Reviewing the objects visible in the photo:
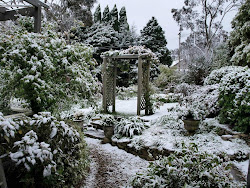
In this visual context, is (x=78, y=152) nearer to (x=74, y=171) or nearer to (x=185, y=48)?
(x=74, y=171)

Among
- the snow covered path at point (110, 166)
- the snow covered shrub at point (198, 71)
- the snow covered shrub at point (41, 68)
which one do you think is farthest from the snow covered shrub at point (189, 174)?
the snow covered shrub at point (198, 71)

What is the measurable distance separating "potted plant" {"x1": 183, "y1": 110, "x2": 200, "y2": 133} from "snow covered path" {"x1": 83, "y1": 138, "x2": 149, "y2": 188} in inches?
40.5

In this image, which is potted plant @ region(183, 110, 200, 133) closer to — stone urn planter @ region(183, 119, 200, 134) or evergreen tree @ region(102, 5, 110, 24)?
stone urn planter @ region(183, 119, 200, 134)

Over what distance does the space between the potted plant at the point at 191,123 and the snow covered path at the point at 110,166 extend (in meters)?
1.03

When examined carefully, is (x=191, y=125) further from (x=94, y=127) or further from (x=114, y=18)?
(x=114, y=18)

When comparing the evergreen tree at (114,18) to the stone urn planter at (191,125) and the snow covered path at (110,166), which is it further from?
the stone urn planter at (191,125)

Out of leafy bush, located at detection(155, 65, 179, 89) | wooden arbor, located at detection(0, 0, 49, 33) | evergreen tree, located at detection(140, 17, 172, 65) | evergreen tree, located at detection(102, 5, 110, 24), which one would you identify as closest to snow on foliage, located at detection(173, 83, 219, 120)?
wooden arbor, located at detection(0, 0, 49, 33)

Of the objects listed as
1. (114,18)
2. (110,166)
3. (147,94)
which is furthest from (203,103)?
(114,18)

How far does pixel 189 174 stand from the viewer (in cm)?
171

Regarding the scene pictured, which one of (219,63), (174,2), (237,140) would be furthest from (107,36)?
(237,140)

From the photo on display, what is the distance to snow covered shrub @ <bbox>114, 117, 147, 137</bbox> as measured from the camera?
3.95 m

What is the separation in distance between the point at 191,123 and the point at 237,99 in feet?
2.83

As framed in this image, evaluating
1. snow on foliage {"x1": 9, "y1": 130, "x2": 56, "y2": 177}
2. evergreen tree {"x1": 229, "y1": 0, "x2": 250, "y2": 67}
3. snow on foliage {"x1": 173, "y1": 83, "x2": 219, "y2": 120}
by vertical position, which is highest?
evergreen tree {"x1": 229, "y1": 0, "x2": 250, "y2": 67}

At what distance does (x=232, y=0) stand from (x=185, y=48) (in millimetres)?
8255
